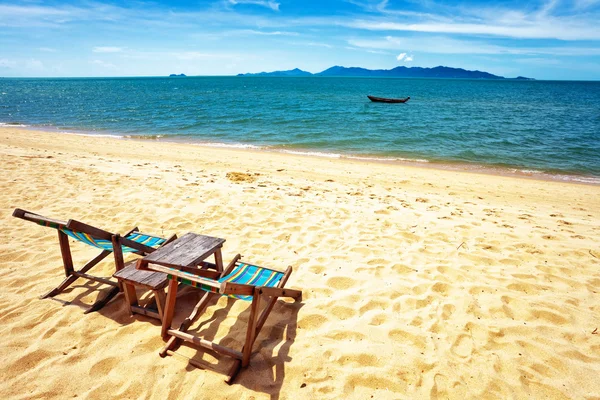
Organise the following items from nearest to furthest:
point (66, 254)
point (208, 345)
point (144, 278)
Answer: point (208, 345)
point (144, 278)
point (66, 254)

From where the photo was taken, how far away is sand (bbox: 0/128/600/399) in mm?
2896

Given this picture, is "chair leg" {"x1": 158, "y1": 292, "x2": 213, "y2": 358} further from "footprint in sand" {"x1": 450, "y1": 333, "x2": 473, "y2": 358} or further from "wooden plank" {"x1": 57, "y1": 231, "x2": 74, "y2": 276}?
"footprint in sand" {"x1": 450, "y1": 333, "x2": 473, "y2": 358}

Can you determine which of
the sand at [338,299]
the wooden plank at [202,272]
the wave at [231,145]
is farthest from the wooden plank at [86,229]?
the wave at [231,145]

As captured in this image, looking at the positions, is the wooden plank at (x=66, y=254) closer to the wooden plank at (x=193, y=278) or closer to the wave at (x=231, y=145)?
the wooden plank at (x=193, y=278)

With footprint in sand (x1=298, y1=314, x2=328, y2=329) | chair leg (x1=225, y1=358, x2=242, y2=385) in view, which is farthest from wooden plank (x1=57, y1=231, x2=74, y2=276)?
footprint in sand (x1=298, y1=314, x2=328, y2=329)

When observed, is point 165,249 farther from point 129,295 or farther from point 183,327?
point 183,327

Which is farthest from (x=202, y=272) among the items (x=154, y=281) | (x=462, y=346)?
(x=462, y=346)

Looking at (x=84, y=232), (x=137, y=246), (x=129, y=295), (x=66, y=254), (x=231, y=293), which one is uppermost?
(x=84, y=232)

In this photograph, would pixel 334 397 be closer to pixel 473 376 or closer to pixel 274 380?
pixel 274 380

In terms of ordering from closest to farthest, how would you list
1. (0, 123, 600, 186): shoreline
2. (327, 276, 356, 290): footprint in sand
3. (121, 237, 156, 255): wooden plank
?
(121, 237, 156, 255): wooden plank → (327, 276, 356, 290): footprint in sand → (0, 123, 600, 186): shoreline

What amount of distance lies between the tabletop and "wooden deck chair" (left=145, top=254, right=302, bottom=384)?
0.18 meters

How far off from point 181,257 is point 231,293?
129 cm

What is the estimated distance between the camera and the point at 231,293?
2.66 metres

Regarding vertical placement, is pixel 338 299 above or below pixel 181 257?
below
